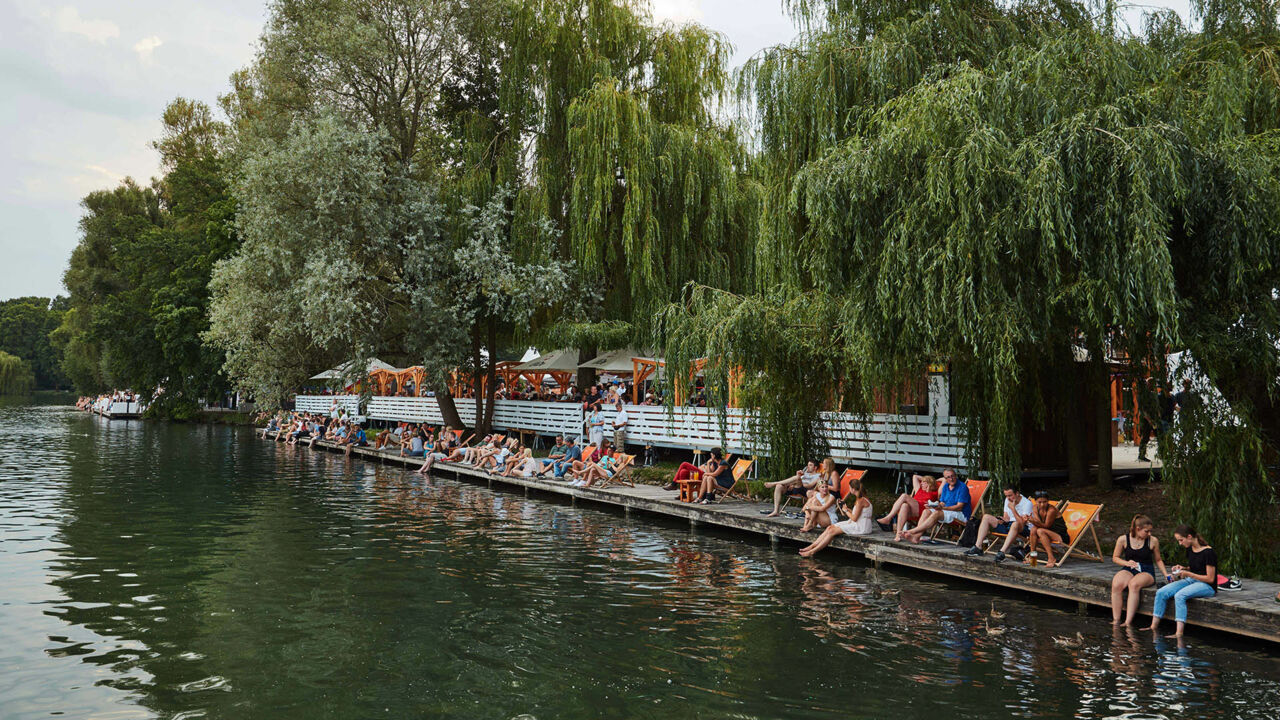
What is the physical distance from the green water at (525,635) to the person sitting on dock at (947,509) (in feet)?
2.87

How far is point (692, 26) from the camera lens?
90.7 ft

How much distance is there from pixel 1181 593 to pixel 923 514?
4.09m

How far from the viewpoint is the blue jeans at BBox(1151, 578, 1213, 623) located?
30.2ft

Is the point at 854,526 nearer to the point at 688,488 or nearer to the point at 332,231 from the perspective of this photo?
the point at 688,488

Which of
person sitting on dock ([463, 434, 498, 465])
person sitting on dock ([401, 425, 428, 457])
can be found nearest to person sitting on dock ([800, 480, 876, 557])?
person sitting on dock ([463, 434, 498, 465])

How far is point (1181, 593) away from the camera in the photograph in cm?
927

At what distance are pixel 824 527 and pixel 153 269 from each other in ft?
167

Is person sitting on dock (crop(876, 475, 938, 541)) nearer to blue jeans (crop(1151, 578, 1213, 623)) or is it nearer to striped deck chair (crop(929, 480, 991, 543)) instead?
striped deck chair (crop(929, 480, 991, 543))

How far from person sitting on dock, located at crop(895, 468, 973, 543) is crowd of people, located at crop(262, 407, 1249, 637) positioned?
0.04 ft

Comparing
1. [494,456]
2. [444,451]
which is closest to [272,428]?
[444,451]

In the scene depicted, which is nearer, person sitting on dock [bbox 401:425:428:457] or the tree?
the tree

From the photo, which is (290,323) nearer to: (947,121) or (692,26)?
(692,26)

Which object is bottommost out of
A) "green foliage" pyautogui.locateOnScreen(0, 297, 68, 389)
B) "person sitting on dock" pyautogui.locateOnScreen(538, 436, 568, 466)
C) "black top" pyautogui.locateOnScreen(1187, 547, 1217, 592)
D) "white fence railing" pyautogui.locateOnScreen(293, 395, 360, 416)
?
"black top" pyautogui.locateOnScreen(1187, 547, 1217, 592)

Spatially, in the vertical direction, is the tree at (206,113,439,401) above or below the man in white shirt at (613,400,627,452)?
above
